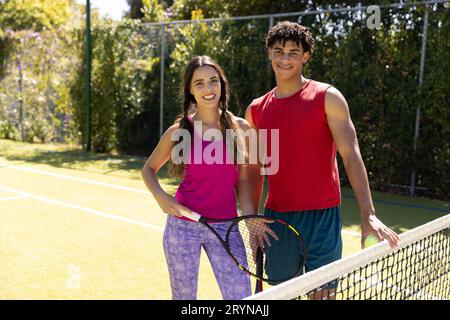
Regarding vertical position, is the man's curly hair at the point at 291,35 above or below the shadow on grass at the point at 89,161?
above

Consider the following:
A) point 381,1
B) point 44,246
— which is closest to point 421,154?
point 381,1

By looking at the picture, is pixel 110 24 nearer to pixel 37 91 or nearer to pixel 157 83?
pixel 157 83

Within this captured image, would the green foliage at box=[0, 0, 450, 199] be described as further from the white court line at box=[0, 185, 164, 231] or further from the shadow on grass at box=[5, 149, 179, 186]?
the white court line at box=[0, 185, 164, 231]

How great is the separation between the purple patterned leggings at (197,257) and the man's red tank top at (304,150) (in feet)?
1.31

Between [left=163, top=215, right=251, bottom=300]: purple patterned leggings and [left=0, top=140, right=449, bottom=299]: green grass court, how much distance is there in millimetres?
1421

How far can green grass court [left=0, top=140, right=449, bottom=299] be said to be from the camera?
14.4ft

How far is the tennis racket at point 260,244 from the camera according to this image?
274 cm

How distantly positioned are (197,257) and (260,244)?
338mm

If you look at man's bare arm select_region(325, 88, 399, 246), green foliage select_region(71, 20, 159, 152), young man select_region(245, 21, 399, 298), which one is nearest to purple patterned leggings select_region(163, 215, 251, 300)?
young man select_region(245, 21, 399, 298)

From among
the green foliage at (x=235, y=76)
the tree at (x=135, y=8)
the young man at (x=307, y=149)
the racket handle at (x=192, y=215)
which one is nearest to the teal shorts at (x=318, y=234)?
the young man at (x=307, y=149)

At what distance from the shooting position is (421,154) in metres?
8.45

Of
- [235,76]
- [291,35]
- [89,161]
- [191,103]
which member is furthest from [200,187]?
[89,161]

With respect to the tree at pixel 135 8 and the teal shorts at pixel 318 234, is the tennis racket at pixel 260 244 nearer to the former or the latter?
the teal shorts at pixel 318 234

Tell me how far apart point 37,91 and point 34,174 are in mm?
5212
